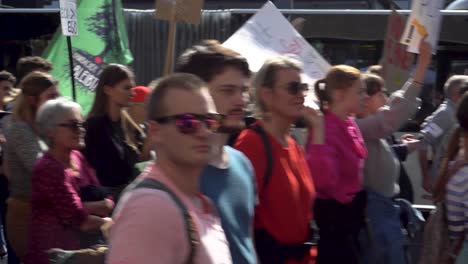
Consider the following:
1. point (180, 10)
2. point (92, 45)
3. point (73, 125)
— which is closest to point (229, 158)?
point (73, 125)

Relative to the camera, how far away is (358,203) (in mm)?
4566

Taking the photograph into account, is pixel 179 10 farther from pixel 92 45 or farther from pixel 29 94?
pixel 92 45

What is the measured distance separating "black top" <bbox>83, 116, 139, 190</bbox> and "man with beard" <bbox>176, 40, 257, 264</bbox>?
1625 millimetres

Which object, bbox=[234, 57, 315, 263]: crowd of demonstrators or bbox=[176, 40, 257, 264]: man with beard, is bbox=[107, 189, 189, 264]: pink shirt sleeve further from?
bbox=[234, 57, 315, 263]: crowd of demonstrators

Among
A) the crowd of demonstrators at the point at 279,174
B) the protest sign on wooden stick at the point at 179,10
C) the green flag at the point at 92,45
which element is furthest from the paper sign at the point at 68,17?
the crowd of demonstrators at the point at 279,174

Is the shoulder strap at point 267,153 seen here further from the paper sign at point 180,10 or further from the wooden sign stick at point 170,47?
the paper sign at point 180,10

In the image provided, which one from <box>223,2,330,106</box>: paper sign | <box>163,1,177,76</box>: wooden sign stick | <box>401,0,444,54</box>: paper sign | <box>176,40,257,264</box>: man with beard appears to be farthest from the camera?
<box>223,2,330,106</box>: paper sign

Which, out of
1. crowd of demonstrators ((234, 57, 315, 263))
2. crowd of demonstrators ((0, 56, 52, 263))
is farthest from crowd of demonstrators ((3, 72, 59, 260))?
crowd of demonstrators ((234, 57, 315, 263))

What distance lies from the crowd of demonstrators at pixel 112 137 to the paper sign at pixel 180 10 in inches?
42.8

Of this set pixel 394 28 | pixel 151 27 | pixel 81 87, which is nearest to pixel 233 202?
pixel 394 28

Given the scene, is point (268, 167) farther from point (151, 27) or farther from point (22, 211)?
point (151, 27)

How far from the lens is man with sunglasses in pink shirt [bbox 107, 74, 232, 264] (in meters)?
2.08

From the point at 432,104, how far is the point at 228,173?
216 inches

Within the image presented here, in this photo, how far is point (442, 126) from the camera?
21.6 ft
